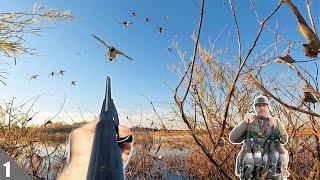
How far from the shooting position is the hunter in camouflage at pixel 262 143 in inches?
62.3

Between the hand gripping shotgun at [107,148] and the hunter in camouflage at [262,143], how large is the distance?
1.19 m

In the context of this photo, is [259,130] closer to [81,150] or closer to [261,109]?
[261,109]

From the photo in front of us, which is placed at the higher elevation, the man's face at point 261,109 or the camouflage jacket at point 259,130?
the man's face at point 261,109

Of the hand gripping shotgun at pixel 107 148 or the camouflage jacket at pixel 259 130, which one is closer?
the hand gripping shotgun at pixel 107 148

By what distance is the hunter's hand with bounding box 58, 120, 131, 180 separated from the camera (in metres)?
0.44

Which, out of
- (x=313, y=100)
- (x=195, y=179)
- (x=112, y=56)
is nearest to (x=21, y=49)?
(x=195, y=179)

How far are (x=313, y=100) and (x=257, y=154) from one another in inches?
24.3

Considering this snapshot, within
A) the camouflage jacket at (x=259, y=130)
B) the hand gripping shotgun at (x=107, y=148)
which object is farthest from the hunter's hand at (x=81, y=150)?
the camouflage jacket at (x=259, y=130)

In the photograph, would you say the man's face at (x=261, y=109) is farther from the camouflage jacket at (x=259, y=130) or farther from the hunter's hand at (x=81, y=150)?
the hunter's hand at (x=81, y=150)

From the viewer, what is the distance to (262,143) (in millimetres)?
1595

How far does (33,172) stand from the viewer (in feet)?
20.0

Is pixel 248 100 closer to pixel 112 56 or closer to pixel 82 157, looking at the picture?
pixel 112 56

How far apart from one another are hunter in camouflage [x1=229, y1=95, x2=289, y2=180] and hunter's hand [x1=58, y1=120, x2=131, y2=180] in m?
1.16

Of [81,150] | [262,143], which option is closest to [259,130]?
[262,143]
